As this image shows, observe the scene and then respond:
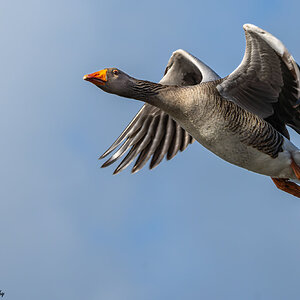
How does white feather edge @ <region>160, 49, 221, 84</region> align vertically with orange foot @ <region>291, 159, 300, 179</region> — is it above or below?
above

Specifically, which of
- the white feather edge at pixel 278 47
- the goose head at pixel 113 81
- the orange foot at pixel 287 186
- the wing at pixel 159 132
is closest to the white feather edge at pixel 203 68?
the wing at pixel 159 132

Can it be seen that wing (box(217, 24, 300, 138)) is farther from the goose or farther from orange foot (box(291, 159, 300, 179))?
orange foot (box(291, 159, 300, 179))

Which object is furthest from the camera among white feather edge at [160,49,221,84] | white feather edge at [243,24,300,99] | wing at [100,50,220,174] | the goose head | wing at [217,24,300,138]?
wing at [100,50,220,174]

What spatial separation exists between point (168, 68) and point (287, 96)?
3236 mm

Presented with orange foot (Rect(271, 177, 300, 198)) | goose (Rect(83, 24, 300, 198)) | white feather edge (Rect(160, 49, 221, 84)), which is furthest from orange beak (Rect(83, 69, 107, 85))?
orange foot (Rect(271, 177, 300, 198))

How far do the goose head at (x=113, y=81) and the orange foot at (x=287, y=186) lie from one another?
128 inches

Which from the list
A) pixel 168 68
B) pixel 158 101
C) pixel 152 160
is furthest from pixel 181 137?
pixel 158 101

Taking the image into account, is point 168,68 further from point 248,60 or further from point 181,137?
point 248,60

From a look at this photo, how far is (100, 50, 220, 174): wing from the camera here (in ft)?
38.5

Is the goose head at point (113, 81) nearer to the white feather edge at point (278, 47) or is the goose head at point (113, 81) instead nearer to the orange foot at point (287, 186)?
the white feather edge at point (278, 47)

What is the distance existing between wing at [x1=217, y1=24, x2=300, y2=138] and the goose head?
1441 millimetres

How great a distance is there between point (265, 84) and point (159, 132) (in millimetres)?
2886

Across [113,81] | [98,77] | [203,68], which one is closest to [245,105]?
[203,68]

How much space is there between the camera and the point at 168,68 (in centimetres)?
1250
